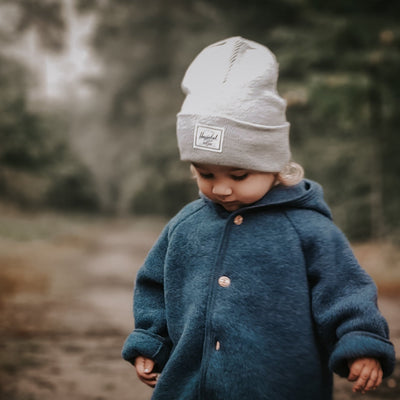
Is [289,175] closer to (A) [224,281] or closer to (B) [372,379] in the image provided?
(A) [224,281]

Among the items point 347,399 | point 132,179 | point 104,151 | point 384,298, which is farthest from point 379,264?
point 104,151

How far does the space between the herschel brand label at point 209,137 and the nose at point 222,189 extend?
14 centimetres

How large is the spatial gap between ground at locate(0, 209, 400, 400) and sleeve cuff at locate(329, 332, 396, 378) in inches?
79.2

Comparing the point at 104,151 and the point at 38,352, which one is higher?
the point at 38,352

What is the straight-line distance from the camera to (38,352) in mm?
4445

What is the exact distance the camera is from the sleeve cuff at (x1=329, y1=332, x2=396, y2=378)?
1.62 m

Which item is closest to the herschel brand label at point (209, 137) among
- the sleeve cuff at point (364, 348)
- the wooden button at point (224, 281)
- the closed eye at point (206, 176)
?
the closed eye at point (206, 176)

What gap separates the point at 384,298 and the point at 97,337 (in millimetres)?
3318

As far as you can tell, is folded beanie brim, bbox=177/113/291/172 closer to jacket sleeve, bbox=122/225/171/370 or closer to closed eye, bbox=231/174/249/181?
closed eye, bbox=231/174/249/181

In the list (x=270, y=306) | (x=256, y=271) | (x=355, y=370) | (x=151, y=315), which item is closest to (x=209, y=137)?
(x=256, y=271)

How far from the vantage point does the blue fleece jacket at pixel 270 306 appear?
1757 mm

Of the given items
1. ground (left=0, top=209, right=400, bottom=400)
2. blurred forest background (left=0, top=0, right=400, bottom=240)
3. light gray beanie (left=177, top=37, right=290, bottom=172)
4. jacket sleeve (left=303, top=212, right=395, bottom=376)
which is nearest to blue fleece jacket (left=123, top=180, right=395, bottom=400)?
jacket sleeve (left=303, top=212, right=395, bottom=376)

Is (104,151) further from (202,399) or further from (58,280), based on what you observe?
(202,399)

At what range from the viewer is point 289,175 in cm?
197
